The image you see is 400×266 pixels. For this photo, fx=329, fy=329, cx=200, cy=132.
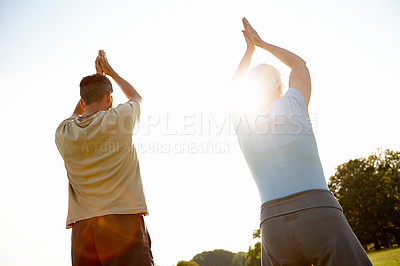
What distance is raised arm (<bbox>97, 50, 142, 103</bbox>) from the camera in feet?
11.0

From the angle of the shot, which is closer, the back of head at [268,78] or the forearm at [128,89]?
the back of head at [268,78]

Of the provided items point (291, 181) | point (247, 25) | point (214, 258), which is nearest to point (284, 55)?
point (247, 25)

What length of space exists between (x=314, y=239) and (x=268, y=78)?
123 cm

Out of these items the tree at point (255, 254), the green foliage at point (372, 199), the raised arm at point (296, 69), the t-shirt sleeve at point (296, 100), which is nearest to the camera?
the t-shirt sleeve at point (296, 100)

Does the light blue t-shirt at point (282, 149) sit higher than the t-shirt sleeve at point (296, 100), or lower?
lower

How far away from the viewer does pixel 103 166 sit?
2877 mm

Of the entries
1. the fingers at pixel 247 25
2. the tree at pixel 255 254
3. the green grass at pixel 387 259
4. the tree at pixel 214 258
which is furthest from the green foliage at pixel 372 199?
the fingers at pixel 247 25

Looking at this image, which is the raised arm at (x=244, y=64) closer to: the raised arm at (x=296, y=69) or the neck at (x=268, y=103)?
the raised arm at (x=296, y=69)

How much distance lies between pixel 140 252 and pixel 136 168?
724mm

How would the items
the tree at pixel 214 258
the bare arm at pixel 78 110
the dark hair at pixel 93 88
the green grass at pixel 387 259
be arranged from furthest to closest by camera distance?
the tree at pixel 214 258 < the green grass at pixel 387 259 < the bare arm at pixel 78 110 < the dark hair at pixel 93 88

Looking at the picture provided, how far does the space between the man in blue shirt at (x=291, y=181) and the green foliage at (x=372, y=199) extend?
45988 millimetres

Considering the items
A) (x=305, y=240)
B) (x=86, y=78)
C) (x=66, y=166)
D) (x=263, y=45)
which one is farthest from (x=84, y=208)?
(x=263, y=45)

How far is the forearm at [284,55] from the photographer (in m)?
2.66

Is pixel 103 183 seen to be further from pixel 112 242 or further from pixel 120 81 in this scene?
pixel 120 81
